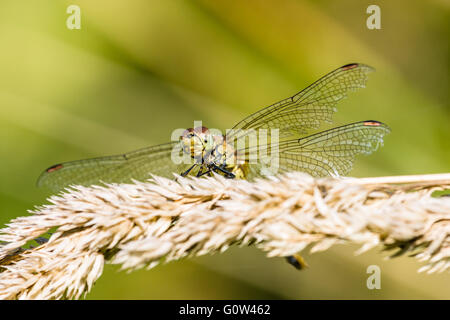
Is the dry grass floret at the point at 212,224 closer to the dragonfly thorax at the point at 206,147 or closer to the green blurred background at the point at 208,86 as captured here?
the dragonfly thorax at the point at 206,147

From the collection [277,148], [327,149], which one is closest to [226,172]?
[277,148]

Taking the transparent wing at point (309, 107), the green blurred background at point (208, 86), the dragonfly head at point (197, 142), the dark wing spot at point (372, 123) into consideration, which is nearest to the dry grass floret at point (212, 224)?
the dark wing spot at point (372, 123)

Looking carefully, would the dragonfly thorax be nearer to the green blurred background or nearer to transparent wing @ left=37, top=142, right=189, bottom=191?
transparent wing @ left=37, top=142, right=189, bottom=191

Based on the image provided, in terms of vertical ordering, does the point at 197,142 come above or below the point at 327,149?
above

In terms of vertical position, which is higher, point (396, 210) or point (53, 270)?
point (396, 210)

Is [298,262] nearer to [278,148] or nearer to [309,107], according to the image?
[278,148]

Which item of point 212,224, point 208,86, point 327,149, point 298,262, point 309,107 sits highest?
point 208,86

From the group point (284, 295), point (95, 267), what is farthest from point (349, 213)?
point (284, 295)

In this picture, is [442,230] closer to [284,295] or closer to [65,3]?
[284,295]

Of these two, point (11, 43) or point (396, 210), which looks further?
point (11, 43)
